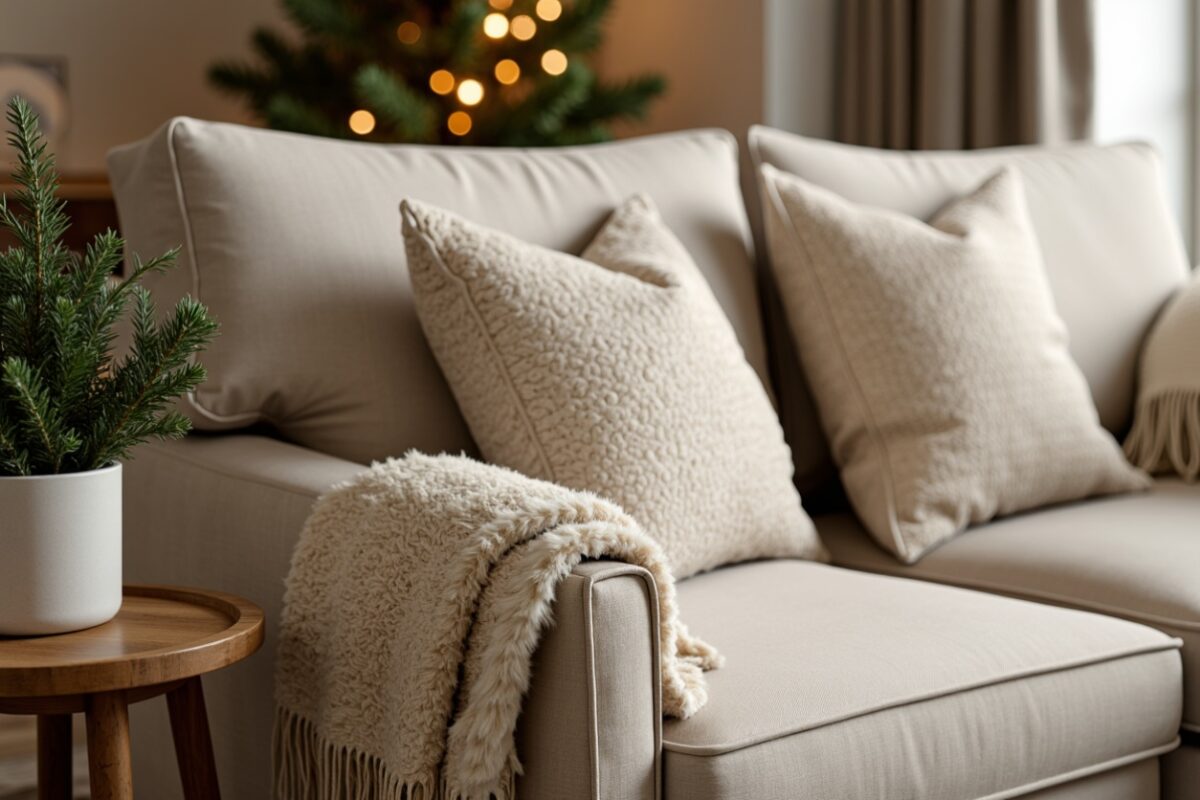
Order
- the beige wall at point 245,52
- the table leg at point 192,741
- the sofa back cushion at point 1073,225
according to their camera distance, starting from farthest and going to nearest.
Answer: the beige wall at point 245,52 → the sofa back cushion at point 1073,225 → the table leg at point 192,741

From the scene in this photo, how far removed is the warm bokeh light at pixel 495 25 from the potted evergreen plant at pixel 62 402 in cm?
220

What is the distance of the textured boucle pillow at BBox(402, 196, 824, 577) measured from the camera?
1336 millimetres

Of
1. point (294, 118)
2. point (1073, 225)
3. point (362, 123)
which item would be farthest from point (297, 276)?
point (362, 123)

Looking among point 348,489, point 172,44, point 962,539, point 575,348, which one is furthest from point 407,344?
point 172,44

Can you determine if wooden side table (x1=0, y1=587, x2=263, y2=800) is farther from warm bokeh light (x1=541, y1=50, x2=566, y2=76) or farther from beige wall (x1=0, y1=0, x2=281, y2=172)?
beige wall (x1=0, y1=0, x2=281, y2=172)

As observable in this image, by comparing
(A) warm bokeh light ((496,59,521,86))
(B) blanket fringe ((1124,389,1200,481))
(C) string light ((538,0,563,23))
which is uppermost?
(C) string light ((538,0,563,23))

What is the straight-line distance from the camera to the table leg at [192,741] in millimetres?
1151

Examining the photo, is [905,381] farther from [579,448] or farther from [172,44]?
[172,44]

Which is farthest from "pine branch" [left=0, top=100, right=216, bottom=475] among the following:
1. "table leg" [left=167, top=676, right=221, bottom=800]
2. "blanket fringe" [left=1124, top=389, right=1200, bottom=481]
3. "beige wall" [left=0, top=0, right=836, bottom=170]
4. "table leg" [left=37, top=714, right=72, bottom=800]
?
"beige wall" [left=0, top=0, right=836, bottom=170]

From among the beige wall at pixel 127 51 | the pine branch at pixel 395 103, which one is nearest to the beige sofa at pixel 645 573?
the pine branch at pixel 395 103

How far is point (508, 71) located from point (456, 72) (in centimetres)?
12

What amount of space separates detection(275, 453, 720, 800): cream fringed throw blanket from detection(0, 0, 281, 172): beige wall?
288 cm

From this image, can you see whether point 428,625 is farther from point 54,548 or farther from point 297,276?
point 297,276

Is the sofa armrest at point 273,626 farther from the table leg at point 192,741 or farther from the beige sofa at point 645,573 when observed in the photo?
the table leg at point 192,741
